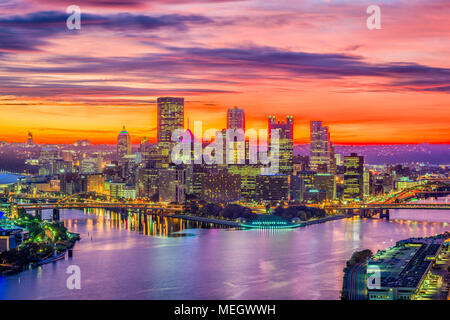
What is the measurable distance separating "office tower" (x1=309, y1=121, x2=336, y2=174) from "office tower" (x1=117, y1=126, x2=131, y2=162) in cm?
1398

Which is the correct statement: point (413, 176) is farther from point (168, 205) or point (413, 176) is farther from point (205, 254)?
point (205, 254)

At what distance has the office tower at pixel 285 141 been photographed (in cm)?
4088

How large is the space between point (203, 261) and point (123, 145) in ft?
131

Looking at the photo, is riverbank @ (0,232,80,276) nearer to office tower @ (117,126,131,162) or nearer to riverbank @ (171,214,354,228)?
riverbank @ (171,214,354,228)

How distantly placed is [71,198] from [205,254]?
16698mm

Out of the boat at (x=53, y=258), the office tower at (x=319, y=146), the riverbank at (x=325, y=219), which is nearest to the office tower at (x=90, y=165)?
the office tower at (x=319, y=146)

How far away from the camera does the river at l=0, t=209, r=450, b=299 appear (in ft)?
38.1

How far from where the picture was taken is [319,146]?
4762 centimetres

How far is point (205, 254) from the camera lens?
52.2 ft

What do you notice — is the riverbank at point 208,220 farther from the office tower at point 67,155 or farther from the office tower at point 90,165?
the office tower at point 67,155

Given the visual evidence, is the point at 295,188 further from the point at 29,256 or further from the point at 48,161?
the point at 48,161

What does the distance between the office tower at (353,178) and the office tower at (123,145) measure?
2218 centimetres

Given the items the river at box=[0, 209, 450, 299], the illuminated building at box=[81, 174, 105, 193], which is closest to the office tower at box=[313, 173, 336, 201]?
the river at box=[0, 209, 450, 299]

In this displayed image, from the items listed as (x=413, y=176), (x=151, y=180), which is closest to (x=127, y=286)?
(x=151, y=180)
